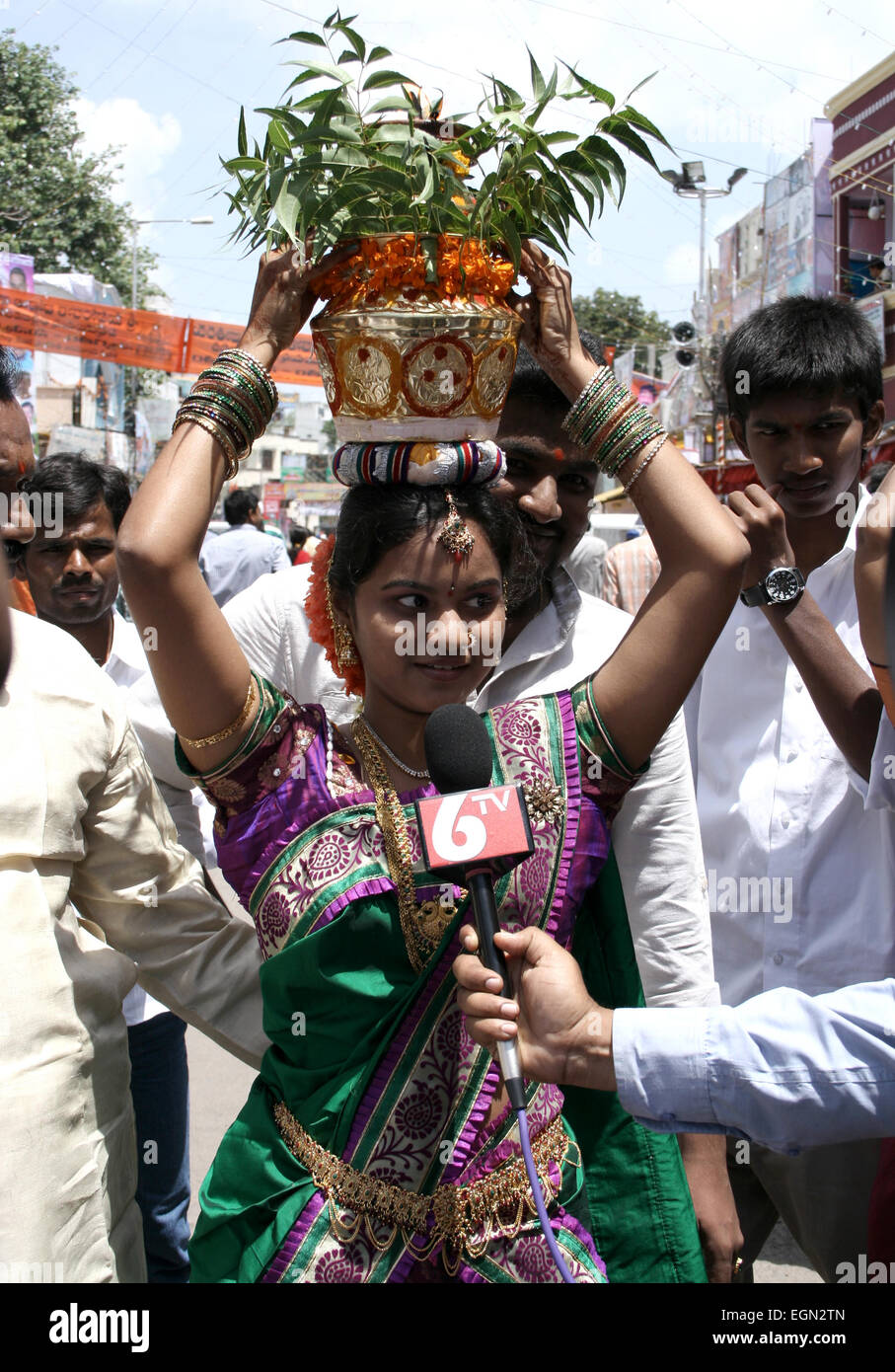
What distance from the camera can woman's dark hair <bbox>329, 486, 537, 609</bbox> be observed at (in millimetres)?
1862

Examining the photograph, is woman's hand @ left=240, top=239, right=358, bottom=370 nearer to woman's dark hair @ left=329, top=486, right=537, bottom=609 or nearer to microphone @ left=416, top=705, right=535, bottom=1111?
woman's dark hair @ left=329, top=486, right=537, bottom=609

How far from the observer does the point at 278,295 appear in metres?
1.80

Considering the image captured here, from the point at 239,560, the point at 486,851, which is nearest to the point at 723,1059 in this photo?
the point at 486,851

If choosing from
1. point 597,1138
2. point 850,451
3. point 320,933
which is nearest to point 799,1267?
point 597,1138

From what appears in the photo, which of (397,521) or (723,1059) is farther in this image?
(397,521)

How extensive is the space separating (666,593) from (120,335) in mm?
14691

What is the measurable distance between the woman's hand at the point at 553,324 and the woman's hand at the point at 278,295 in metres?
0.27

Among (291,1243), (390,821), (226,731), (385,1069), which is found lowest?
(291,1243)

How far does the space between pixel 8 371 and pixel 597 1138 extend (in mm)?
1841

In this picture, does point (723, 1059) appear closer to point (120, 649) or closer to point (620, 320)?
point (120, 649)

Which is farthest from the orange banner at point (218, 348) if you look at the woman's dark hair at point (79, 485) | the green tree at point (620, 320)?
the green tree at point (620, 320)

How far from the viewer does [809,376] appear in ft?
8.73

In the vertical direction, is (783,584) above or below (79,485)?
below
